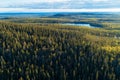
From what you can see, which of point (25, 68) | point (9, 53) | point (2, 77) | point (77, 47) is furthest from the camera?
point (77, 47)

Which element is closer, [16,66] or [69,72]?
[69,72]

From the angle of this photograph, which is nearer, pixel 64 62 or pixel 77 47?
pixel 64 62

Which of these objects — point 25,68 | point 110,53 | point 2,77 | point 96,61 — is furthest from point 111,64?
point 2,77

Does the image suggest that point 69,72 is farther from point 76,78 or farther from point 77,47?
point 77,47

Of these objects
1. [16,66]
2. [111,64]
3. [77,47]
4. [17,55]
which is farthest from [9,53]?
[111,64]

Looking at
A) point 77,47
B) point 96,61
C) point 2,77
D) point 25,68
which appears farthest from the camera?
point 77,47

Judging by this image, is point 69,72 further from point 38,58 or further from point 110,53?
point 110,53

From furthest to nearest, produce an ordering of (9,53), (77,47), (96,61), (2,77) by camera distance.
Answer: (77,47), (9,53), (96,61), (2,77)

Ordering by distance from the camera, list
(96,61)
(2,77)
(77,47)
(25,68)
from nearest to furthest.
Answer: (2,77)
(25,68)
(96,61)
(77,47)

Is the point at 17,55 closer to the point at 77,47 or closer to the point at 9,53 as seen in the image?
the point at 9,53
